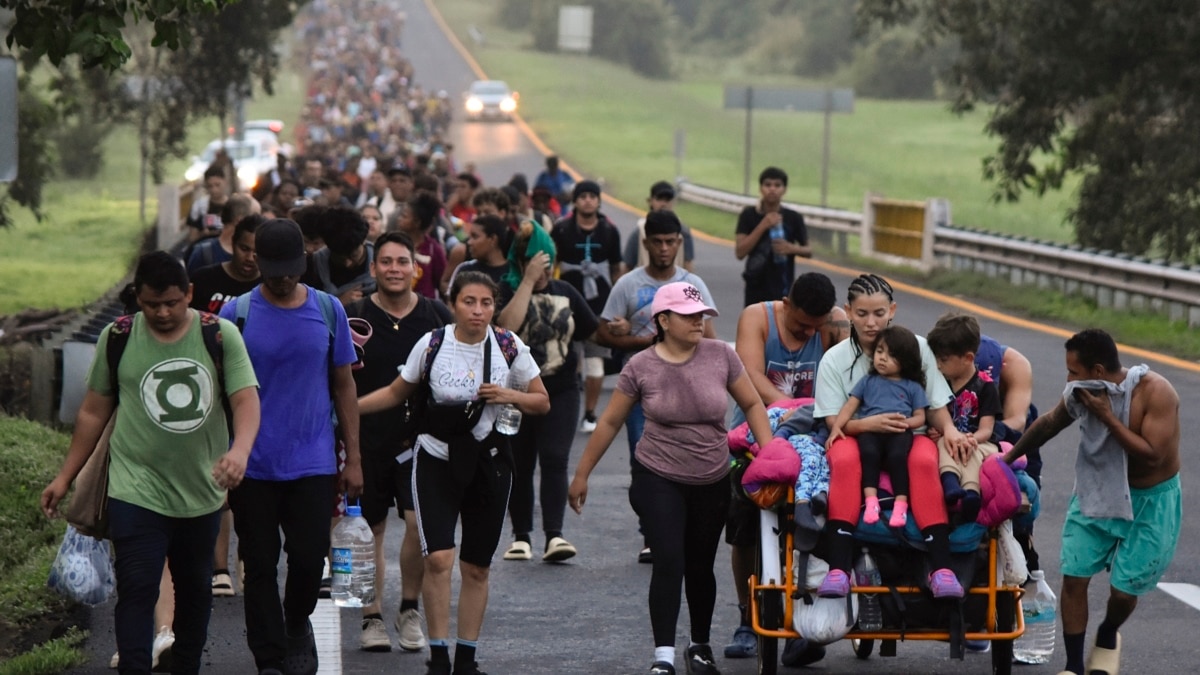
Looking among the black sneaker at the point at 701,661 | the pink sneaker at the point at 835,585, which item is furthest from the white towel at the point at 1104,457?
the black sneaker at the point at 701,661

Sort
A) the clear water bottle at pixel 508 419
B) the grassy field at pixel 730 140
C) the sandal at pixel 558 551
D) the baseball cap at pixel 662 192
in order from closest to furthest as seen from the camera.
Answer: the clear water bottle at pixel 508 419 < the sandal at pixel 558 551 < the baseball cap at pixel 662 192 < the grassy field at pixel 730 140

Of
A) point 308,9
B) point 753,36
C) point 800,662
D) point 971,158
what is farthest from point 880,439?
point 753,36

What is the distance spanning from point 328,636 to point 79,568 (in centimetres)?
137

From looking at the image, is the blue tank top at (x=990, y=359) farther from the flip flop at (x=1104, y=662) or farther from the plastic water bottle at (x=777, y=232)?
the plastic water bottle at (x=777, y=232)

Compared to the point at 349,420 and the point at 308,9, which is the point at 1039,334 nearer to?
the point at 349,420

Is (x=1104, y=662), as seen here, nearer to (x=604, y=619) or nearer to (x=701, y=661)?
(x=701, y=661)

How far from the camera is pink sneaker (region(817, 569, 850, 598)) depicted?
22.3 feet

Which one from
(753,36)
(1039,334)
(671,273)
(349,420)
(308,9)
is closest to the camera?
(349,420)

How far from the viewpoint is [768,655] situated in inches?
290

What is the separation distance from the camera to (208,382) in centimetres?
692

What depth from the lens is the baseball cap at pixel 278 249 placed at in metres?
7.19

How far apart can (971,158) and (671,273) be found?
216 ft

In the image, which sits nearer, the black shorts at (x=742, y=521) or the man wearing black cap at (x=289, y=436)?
the man wearing black cap at (x=289, y=436)

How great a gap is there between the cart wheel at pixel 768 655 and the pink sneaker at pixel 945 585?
79 centimetres
